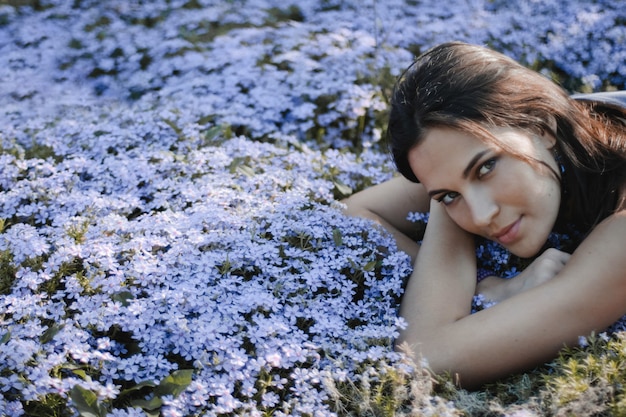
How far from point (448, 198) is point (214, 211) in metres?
1.07

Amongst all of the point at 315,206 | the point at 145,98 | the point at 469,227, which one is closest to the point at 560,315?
the point at 469,227

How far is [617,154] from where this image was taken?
3098 millimetres

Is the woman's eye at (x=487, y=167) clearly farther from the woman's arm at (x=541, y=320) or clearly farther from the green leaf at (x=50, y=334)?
the green leaf at (x=50, y=334)

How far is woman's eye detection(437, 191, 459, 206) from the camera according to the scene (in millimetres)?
3010

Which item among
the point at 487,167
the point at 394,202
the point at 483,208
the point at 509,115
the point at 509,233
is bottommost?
the point at 394,202

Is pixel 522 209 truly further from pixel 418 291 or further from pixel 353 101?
pixel 353 101

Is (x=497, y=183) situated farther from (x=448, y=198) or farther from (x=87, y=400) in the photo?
(x=87, y=400)

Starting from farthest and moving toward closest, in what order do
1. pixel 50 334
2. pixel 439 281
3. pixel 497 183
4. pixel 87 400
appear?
pixel 439 281
pixel 497 183
pixel 50 334
pixel 87 400

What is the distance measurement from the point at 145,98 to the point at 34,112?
77cm

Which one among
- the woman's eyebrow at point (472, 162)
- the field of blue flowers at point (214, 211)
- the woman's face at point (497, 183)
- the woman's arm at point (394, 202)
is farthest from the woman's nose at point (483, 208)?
the woman's arm at point (394, 202)

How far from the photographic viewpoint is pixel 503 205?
2865 mm

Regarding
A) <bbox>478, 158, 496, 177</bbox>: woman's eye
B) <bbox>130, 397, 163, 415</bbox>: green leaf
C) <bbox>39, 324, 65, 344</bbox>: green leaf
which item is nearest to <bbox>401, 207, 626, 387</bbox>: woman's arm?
<bbox>478, 158, 496, 177</bbox>: woman's eye

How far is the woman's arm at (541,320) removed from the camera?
2.62m

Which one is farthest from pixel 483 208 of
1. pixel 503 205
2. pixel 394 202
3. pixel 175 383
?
pixel 175 383
